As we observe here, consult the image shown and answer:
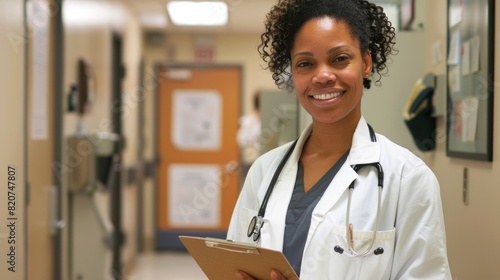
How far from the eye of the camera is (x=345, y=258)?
4.45 feet

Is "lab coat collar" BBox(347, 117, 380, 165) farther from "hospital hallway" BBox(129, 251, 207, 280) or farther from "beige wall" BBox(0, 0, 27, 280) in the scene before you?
"hospital hallway" BBox(129, 251, 207, 280)

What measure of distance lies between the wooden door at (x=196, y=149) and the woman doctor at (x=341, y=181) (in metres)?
5.24

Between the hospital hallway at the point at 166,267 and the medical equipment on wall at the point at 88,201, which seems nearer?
the medical equipment on wall at the point at 88,201

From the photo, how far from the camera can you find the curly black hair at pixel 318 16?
4.72ft

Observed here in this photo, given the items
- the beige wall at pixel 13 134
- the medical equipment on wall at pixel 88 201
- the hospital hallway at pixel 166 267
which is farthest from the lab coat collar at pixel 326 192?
the hospital hallway at pixel 166 267

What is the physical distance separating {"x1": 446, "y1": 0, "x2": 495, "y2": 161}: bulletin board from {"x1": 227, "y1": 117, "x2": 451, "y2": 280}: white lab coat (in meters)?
0.46

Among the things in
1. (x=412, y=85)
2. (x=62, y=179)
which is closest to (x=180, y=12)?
(x=62, y=179)

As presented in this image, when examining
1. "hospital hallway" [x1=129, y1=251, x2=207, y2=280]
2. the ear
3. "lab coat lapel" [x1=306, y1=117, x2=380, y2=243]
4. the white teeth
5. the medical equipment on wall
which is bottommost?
"hospital hallway" [x1=129, y1=251, x2=207, y2=280]

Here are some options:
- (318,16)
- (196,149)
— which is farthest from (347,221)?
(196,149)

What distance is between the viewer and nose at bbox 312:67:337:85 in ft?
4.53

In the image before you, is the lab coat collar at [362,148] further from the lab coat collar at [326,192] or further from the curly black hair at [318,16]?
the curly black hair at [318,16]

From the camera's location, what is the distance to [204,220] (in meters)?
6.79

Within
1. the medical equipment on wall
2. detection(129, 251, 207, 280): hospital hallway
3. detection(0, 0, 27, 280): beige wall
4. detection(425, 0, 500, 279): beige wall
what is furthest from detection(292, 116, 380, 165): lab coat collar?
detection(129, 251, 207, 280): hospital hallway

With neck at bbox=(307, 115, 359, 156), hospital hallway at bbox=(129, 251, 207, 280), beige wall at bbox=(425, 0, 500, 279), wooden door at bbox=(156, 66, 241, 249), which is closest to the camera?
neck at bbox=(307, 115, 359, 156)
